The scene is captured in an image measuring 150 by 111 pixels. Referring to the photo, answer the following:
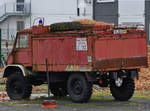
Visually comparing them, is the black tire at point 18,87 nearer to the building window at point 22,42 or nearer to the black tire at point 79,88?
the building window at point 22,42

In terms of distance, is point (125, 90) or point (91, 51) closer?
point (91, 51)

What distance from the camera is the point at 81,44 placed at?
1825cm

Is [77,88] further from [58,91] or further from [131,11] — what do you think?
[131,11]

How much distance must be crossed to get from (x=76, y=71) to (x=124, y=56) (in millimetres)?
1595

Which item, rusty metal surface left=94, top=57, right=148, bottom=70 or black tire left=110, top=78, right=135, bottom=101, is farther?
black tire left=110, top=78, right=135, bottom=101

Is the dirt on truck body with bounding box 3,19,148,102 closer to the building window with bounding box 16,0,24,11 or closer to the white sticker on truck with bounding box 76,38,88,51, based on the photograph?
the white sticker on truck with bounding box 76,38,88,51

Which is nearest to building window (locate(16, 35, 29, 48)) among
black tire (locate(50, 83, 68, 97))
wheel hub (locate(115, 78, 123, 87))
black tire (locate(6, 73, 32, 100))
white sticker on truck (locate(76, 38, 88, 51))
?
black tire (locate(6, 73, 32, 100))

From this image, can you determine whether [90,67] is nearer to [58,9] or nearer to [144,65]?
[144,65]

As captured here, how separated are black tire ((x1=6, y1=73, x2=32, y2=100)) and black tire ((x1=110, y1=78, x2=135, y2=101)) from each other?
2.95 metres

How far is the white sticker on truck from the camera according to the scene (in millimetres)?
18125

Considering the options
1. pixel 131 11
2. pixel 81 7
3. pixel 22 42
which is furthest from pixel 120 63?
pixel 81 7

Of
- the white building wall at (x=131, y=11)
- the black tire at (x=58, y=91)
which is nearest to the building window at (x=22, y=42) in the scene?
the black tire at (x=58, y=91)

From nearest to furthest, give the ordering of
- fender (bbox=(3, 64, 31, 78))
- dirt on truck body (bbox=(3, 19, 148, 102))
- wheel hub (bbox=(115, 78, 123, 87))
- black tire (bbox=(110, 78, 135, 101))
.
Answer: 1. dirt on truck body (bbox=(3, 19, 148, 102))
2. wheel hub (bbox=(115, 78, 123, 87))
3. black tire (bbox=(110, 78, 135, 101))
4. fender (bbox=(3, 64, 31, 78))

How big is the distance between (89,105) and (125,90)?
2.06m
